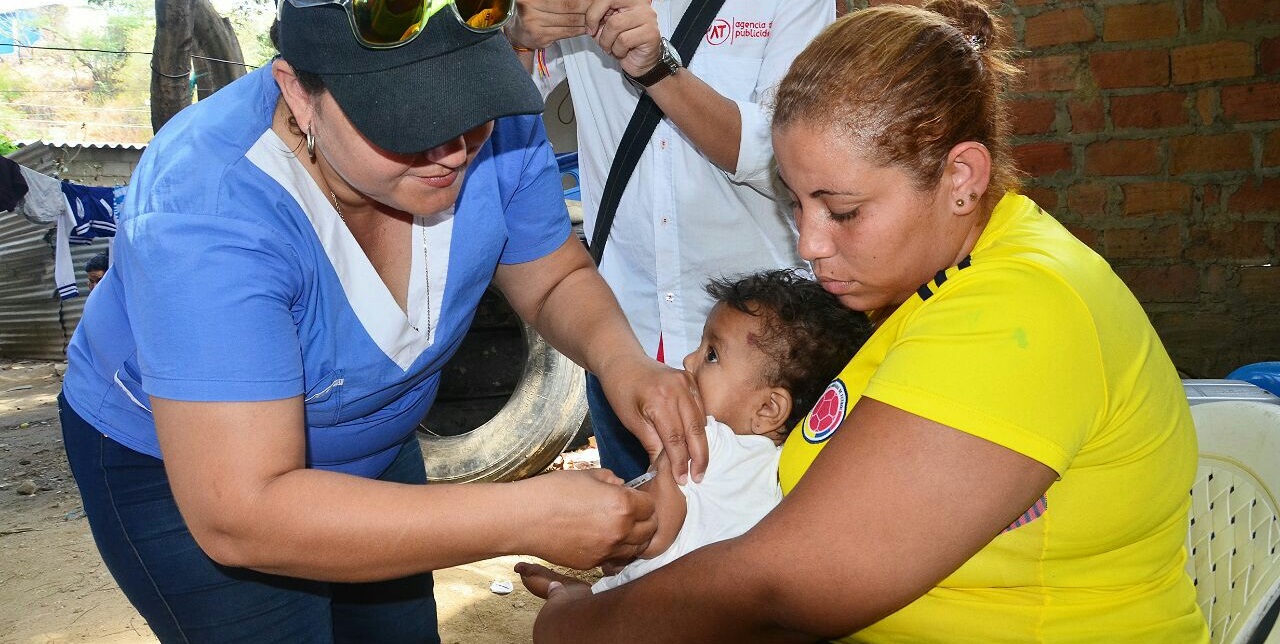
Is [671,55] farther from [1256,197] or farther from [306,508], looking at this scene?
[1256,197]

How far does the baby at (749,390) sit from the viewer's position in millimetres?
2025

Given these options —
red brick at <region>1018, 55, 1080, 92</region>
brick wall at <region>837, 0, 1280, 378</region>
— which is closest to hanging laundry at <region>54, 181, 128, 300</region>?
brick wall at <region>837, 0, 1280, 378</region>

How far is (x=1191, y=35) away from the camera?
420 cm

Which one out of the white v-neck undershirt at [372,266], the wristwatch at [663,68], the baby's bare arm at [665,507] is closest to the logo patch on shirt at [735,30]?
the wristwatch at [663,68]

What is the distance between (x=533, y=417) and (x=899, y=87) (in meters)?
4.00

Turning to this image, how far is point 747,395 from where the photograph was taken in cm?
223

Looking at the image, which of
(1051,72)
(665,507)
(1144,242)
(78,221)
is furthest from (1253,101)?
(78,221)

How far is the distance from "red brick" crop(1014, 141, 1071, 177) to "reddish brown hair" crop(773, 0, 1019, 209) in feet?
10.2

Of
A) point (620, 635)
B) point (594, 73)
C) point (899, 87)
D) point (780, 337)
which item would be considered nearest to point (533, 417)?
point (594, 73)

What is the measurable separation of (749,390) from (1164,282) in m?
3.15

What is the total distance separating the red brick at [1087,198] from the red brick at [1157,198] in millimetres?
101

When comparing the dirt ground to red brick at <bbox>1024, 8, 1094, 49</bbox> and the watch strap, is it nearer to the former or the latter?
the watch strap

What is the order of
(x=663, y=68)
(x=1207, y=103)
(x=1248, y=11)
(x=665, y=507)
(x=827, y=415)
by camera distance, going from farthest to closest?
(x=1207, y=103) < (x=1248, y=11) < (x=663, y=68) < (x=665, y=507) < (x=827, y=415)

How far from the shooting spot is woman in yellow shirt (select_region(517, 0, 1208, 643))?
134 centimetres
